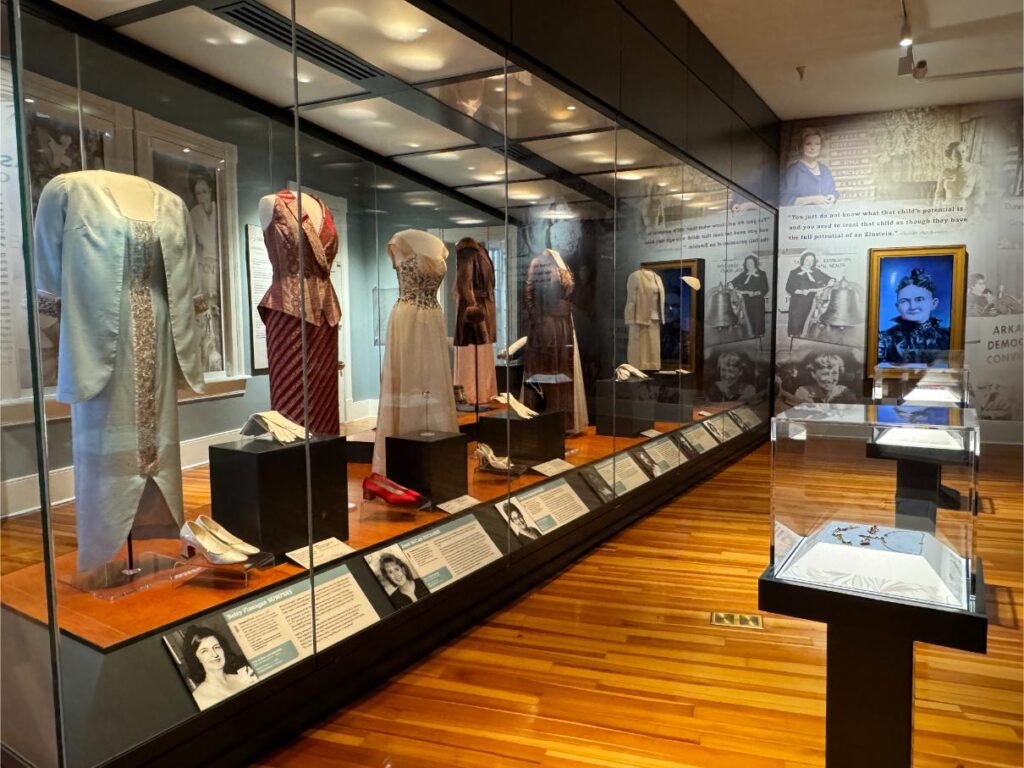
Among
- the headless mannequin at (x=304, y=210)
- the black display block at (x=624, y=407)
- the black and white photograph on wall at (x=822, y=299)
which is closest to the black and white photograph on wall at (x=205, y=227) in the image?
the headless mannequin at (x=304, y=210)

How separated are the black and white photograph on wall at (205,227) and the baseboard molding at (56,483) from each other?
224mm

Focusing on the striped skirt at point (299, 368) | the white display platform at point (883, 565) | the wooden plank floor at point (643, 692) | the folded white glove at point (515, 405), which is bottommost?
the wooden plank floor at point (643, 692)

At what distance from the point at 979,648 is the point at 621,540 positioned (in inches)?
121

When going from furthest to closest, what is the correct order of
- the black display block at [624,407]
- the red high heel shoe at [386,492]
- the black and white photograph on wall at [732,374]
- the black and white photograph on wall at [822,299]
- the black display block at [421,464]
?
the black and white photograph on wall at [822,299]
the black and white photograph on wall at [732,374]
the black display block at [624,407]
the black display block at [421,464]
the red high heel shoe at [386,492]

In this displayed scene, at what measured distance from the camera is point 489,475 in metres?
3.60

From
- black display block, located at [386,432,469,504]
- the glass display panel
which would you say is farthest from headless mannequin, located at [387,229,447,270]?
the glass display panel

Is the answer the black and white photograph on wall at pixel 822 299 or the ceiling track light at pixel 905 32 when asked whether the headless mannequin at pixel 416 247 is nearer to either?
the ceiling track light at pixel 905 32

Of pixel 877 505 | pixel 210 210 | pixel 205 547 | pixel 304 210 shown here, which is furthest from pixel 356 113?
pixel 877 505

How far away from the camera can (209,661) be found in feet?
6.82

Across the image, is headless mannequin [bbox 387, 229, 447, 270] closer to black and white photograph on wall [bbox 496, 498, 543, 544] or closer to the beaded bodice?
the beaded bodice

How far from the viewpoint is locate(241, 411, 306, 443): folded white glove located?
243 centimetres

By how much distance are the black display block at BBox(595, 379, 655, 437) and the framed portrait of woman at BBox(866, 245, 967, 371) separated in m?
4.24

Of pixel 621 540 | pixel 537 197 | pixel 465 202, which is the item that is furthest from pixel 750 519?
pixel 465 202

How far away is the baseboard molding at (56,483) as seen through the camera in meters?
1.52
